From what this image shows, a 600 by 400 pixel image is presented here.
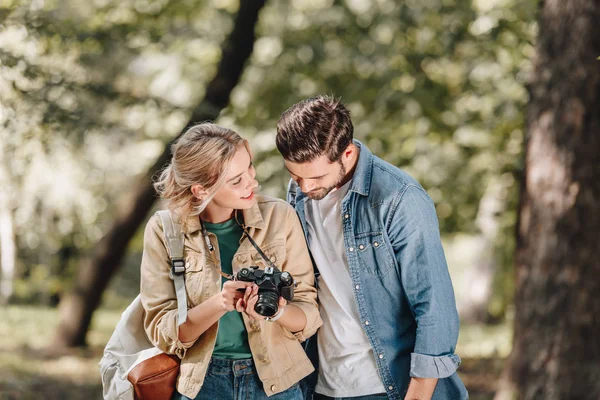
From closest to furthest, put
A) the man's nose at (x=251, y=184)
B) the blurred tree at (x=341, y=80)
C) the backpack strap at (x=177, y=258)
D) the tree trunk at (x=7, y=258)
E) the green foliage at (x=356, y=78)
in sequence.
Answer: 1. the backpack strap at (x=177, y=258)
2. the man's nose at (x=251, y=184)
3. the blurred tree at (x=341, y=80)
4. the green foliage at (x=356, y=78)
5. the tree trunk at (x=7, y=258)

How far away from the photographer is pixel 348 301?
9.44 ft

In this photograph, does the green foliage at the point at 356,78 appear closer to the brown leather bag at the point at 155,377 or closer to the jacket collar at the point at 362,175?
the jacket collar at the point at 362,175

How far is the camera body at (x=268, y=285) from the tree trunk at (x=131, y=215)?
4.77m

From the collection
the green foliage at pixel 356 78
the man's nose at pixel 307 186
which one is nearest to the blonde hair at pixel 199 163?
the man's nose at pixel 307 186

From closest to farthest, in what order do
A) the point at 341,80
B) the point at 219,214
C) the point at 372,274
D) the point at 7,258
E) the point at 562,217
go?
1. the point at 372,274
2. the point at 219,214
3. the point at 562,217
4. the point at 341,80
5. the point at 7,258

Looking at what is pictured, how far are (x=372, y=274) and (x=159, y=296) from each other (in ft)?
2.46

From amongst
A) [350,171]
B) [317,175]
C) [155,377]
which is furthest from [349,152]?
[155,377]

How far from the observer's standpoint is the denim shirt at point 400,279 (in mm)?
2709

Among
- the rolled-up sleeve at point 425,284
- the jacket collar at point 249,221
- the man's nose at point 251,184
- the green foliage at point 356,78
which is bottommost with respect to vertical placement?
the rolled-up sleeve at point 425,284

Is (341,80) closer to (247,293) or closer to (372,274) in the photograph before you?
(372,274)

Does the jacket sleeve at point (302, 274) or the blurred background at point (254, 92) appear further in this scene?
the blurred background at point (254, 92)

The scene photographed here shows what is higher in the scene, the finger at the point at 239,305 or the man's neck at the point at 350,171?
the man's neck at the point at 350,171

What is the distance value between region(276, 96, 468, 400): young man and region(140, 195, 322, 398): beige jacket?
0.39 ft

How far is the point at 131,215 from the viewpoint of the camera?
9.43 meters
